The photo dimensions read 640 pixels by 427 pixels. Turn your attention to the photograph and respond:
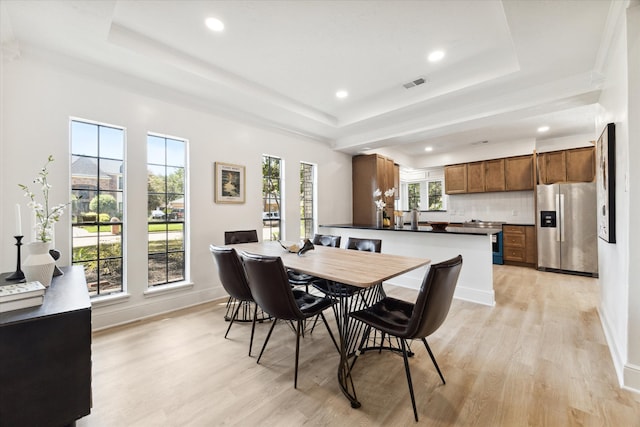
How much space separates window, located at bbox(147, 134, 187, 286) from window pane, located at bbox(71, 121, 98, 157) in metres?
0.50

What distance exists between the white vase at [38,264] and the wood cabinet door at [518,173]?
712 cm

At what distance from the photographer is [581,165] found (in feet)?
16.4

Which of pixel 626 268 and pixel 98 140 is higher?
pixel 98 140

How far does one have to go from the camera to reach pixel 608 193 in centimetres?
221

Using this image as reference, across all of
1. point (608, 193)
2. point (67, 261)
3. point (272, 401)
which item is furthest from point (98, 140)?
point (608, 193)

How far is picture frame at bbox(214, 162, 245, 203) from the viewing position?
145 inches

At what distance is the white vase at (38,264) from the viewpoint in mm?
1606

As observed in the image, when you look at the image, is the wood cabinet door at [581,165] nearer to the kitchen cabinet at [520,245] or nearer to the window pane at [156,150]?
the kitchen cabinet at [520,245]

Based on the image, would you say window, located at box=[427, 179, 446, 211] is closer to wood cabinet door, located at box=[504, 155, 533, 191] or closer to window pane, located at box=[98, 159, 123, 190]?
wood cabinet door, located at box=[504, 155, 533, 191]

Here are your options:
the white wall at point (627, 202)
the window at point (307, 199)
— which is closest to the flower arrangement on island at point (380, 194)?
the window at point (307, 199)

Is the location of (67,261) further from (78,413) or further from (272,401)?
(272,401)

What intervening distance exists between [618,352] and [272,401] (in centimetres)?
258

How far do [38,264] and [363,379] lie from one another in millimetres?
2217

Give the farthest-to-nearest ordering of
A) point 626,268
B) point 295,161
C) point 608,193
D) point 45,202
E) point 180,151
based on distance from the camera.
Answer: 1. point 295,161
2. point 180,151
3. point 45,202
4. point 608,193
5. point 626,268
